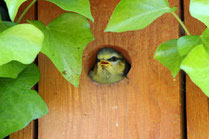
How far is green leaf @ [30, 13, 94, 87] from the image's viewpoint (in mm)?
1086

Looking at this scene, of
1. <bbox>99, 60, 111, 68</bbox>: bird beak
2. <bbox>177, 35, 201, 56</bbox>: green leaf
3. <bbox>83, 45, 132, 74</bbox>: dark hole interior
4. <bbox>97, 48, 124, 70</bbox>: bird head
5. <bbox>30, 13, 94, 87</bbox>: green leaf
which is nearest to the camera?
<bbox>177, 35, 201, 56</bbox>: green leaf

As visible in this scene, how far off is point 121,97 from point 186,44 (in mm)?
359

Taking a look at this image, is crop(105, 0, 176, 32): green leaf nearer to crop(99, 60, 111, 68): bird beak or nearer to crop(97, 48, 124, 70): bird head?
crop(97, 48, 124, 70): bird head

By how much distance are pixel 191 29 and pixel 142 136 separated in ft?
1.11

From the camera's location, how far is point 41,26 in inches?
42.9

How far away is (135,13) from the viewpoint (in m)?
1.00

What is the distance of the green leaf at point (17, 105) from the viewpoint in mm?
1133

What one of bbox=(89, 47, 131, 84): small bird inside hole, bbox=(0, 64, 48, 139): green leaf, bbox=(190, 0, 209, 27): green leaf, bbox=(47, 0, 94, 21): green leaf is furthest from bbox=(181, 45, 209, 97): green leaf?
bbox=(89, 47, 131, 84): small bird inside hole

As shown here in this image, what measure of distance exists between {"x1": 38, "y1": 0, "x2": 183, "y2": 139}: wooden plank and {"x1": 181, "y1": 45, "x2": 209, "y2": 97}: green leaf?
368 millimetres

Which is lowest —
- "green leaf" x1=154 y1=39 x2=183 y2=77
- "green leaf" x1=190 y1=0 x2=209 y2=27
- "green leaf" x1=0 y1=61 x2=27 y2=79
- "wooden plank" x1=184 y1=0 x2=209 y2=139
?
"wooden plank" x1=184 y1=0 x2=209 y2=139

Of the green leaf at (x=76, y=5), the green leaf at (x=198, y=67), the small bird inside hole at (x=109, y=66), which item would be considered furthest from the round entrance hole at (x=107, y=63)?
the green leaf at (x=198, y=67)

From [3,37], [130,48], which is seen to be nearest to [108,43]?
[130,48]

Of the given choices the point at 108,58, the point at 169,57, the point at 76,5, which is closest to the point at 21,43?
the point at 76,5

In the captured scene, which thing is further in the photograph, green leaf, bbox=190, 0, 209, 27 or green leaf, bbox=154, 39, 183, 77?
green leaf, bbox=154, 39, 183, 77
